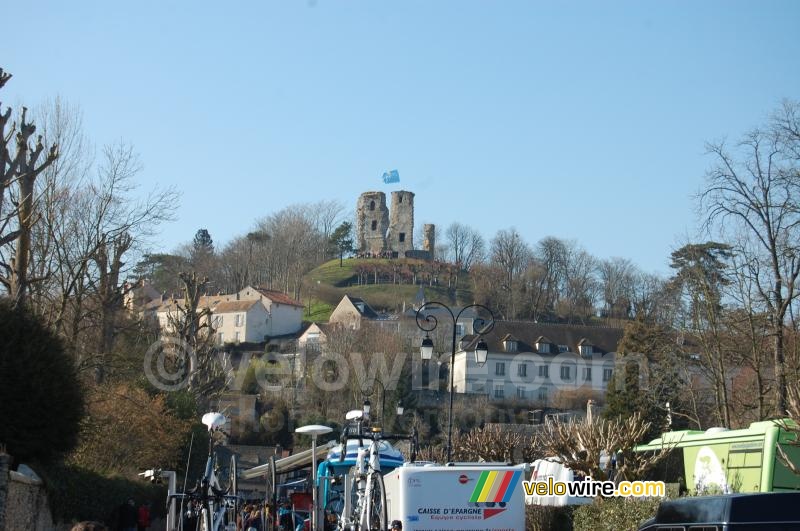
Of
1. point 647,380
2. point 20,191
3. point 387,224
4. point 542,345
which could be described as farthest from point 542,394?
point 387,224

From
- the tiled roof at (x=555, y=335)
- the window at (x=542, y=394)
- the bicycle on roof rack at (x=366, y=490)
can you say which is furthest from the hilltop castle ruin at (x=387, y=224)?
the bicycle on roof rack at (x=366, y=490)

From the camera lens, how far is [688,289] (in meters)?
40.5

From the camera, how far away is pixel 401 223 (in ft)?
595

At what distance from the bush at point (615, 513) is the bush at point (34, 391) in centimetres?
1171

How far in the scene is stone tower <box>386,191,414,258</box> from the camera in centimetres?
18012

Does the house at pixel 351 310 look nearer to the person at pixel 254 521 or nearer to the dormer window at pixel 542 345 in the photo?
the dormer window at pixel 542 345

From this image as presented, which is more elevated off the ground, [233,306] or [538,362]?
[233,306]

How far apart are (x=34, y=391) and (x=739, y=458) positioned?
14.5 metres

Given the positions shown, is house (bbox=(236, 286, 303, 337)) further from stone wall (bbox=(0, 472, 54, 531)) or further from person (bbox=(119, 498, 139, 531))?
stone wall (bbox=(0, 472, 54, 531))

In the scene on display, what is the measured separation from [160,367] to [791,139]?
2894cm

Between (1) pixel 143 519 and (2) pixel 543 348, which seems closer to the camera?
(1) pixel 143 519

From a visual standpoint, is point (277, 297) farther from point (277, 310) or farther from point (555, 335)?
point (555, 335)

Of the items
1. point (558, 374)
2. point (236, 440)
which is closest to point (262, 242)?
point (558, 374)

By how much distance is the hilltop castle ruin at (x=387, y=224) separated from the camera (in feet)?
593
